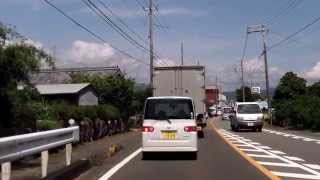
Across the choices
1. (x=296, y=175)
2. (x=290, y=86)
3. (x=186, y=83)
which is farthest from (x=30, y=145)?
(x=290, y=86)

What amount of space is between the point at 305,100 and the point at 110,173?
37.1 metres

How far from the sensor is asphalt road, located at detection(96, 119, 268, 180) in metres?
15.6

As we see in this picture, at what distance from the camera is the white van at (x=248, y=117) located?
4459 centimetres

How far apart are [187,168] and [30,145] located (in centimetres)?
602

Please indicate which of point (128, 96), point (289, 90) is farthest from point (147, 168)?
point (289, 90)

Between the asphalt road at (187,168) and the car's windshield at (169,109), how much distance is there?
1.31 metres

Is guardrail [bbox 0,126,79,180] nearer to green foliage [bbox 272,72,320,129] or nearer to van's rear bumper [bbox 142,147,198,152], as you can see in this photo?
van's rear bumper [bbox 142,147,198,152]

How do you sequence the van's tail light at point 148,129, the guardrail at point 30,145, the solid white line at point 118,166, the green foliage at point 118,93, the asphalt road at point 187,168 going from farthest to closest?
1. the green foliage at point 118,93
2. the van's tail light at point 148,129
3. the solid white line at point 118,166
4. the asphalt road at point 187,168
5. the guardrail at point 30,145

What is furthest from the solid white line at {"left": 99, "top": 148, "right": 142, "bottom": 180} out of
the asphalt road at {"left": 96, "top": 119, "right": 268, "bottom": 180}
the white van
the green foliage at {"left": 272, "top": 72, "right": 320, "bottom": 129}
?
the green foliage at {"left": 272, "top": 72, "right": 320, "bottom": 129}

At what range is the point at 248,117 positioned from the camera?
44562 mm

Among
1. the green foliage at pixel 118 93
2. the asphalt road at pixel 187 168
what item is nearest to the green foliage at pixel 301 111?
the green foliage at pixel 118 93

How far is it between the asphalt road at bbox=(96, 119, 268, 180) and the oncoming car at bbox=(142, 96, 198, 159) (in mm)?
395

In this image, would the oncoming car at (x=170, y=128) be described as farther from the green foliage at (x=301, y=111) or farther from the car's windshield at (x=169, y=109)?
the green foliage at (x=301, y=111)

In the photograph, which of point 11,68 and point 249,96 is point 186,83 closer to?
point 11,68
